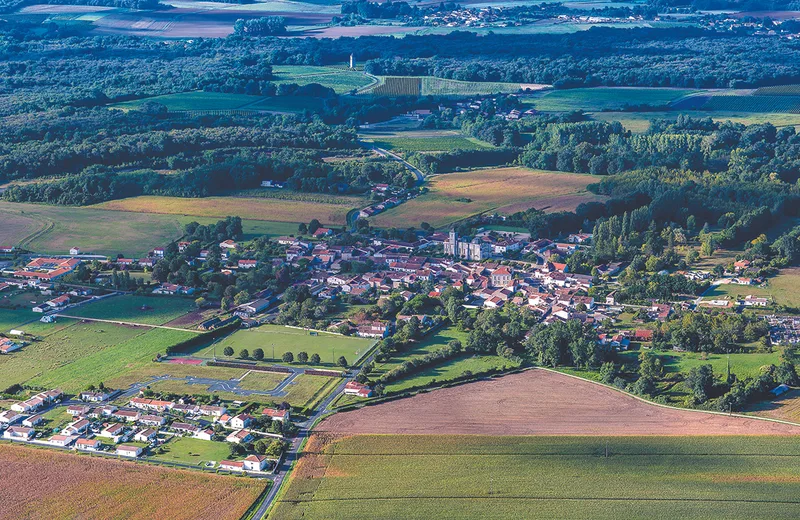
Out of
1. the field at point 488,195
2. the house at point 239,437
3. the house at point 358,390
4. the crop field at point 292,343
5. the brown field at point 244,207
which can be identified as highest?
the house at point 239,437

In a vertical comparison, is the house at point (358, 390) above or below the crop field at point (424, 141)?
above

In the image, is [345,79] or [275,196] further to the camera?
[345,79]

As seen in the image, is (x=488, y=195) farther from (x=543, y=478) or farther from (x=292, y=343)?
(x=543, y=478)

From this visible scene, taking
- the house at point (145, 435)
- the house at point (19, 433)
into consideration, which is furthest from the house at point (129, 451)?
the house at point (19, 433)

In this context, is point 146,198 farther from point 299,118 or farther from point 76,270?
point 299,118

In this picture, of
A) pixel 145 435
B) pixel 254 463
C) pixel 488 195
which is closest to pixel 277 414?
pixel 254 463

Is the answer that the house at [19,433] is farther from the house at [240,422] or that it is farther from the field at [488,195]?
the field at [488,195]

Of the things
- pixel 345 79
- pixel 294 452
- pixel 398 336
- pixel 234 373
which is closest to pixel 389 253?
pixel 398 336
